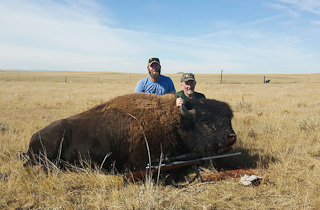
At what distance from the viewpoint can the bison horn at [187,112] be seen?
3.32 meters

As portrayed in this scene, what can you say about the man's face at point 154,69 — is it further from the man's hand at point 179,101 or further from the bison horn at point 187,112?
the bison horn at point 187,112

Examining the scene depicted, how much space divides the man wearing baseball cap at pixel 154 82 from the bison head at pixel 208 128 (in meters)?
2.25

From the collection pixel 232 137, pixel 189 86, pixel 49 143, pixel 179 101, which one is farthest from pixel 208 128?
pixel 49 143

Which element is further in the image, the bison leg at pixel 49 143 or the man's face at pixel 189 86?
the man's face at pixel 189 86

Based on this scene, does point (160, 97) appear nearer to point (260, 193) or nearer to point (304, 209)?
point (260, 193)

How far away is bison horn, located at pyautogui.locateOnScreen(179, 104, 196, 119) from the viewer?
3320 mm

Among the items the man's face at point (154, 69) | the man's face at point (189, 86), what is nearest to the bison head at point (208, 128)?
the man's face at point (189, 86)

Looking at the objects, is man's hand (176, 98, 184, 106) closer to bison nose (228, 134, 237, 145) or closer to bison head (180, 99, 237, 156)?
bison head (180, 99, 237, 156)

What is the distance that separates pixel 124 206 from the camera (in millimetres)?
2334

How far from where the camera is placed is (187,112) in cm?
332

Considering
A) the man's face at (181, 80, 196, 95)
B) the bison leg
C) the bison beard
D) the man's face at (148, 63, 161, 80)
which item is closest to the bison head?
the bison beard

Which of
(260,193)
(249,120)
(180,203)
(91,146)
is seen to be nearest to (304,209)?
(260,193)

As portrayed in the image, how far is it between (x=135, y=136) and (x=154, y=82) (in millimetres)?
2672

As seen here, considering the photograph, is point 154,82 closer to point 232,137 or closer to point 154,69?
point 154,69
